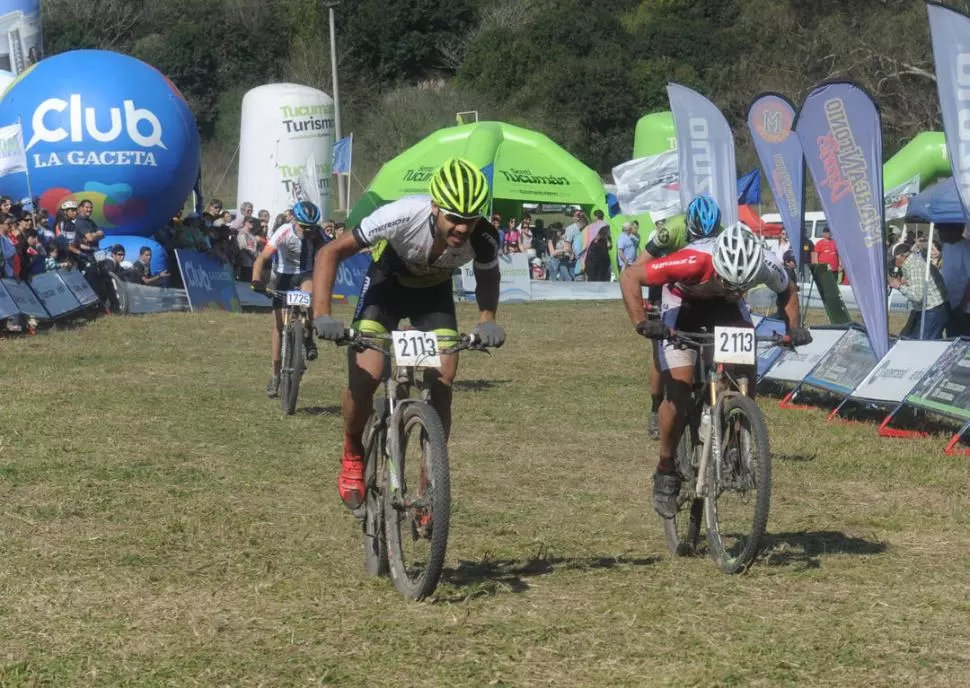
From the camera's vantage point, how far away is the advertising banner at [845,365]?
1381 cm

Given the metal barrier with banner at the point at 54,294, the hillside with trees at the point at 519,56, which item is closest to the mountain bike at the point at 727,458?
the metal barrier with banner at the point at 54,294

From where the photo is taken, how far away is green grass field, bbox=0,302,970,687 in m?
5.65

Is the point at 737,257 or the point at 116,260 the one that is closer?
the point at 737,257

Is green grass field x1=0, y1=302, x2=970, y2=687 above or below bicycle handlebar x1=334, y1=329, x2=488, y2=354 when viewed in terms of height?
below

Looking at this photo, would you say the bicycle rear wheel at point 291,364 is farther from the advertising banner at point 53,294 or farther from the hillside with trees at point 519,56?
the hillside with trees at point 519,56

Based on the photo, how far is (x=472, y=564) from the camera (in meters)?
7.44

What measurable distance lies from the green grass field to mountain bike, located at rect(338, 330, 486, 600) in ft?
0.55

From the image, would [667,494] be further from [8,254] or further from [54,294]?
[54,294]

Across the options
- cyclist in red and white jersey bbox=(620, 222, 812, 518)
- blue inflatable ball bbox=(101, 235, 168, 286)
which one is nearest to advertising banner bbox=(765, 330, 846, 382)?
cyclist in red and white jersey bbox=(620, 222, 812, 518)

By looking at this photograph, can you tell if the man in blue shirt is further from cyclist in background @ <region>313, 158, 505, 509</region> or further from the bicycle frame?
cyclist in background @ <region>313, 158, 505, 509</region>

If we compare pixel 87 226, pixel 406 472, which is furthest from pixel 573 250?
pixel 406 472

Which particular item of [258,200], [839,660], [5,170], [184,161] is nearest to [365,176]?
[258,200]

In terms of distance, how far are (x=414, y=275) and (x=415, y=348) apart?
567mm

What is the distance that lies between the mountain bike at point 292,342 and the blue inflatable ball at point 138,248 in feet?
42.5
